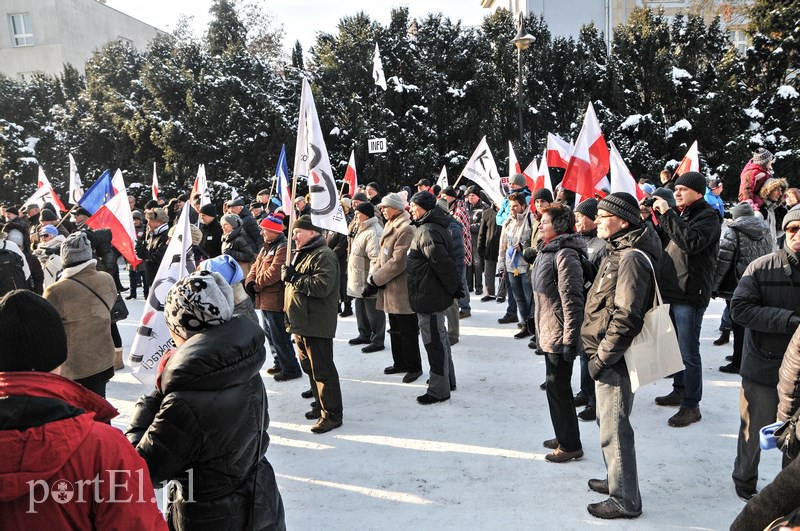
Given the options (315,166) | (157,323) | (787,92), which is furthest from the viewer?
(787,92)

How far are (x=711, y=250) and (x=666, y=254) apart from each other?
370 mm

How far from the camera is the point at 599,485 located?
415 cm

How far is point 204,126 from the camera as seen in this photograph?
22.2m

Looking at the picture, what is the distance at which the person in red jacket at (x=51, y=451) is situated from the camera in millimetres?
1557

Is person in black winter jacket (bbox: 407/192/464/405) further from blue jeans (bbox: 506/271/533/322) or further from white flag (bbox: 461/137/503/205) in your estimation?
white flag (bbox: 461/137/503/205)

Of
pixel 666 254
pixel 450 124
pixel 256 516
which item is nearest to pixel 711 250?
pixel 666 254

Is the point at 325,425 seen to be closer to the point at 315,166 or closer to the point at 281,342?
the point at 281,342

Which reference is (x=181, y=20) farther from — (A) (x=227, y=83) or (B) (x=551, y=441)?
(B) (x=551, y=441)

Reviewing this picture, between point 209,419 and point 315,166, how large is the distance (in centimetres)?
419

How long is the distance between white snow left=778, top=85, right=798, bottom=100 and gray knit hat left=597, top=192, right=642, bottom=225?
19961 mm

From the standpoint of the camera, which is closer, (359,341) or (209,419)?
(209,419)

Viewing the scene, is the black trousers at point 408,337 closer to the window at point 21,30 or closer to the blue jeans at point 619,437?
the blue jeans at point 619,437

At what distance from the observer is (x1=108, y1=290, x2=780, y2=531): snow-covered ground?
3971 millimetres

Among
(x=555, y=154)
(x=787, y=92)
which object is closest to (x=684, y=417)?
(x=555, y=154)
